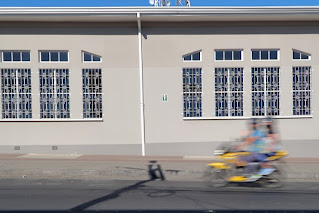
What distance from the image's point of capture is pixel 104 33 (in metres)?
12.8

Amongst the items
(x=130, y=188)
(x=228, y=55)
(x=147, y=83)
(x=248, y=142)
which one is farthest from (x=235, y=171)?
(x=228, y=55)

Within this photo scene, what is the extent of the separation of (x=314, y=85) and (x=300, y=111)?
1113mm

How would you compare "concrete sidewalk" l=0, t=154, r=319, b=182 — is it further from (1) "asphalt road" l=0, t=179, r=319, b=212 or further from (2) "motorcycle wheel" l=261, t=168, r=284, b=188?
(2) "motorcycle wheel" l=261, t=168, r=284, b=188

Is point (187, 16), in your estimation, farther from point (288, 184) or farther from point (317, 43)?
point (288, 184)

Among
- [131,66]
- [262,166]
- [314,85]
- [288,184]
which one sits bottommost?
[288,184]

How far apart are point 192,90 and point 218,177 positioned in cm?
504

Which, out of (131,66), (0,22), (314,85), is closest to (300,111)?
(314,85)

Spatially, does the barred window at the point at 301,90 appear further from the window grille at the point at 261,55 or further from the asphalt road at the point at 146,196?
the asphalt road at the point at 146,196

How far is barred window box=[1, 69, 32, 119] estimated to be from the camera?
12.9 m

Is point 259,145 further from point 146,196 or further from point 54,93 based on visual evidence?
point 54,93

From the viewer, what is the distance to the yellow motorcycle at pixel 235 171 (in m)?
8.20

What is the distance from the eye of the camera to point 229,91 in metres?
13.0

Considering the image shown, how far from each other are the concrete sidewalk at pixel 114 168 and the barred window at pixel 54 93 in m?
1.90

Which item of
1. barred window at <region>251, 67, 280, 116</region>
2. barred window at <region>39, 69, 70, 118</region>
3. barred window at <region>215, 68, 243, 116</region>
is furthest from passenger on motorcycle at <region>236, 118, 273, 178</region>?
barred window at <region>39, 69, 70, 118</region>
